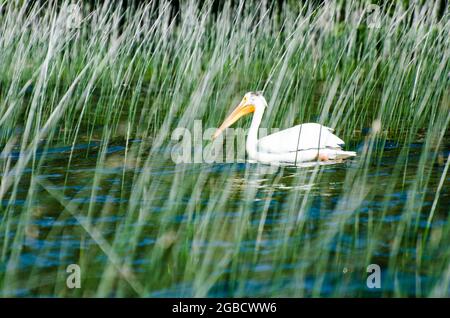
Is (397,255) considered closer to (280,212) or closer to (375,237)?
(375,237)

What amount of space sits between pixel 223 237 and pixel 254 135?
2.36 metres

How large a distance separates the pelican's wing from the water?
1.20 ft

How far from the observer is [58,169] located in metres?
5.34

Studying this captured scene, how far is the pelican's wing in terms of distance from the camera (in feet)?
17.4

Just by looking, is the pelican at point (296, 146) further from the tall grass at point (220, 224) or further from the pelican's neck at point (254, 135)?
the tall grass at point (220, 224)

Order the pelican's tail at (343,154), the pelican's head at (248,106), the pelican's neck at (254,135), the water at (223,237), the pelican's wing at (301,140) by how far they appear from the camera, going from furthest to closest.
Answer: the pelican's head at (248,106) < the pelican's neck at (254,135) < the pelican's tail at (343,154) < the pelican's wing at (301,140) < the water at (223,237)

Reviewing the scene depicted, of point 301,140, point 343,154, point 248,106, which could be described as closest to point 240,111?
point 248,106

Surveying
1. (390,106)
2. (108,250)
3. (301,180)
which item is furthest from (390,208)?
(108,250)

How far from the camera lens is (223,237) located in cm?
384

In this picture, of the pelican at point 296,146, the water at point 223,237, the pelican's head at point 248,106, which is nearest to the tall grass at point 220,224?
the water at point 223,237

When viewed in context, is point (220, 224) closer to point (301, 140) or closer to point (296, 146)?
point (301, 140)

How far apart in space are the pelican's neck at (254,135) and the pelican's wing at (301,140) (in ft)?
0.18

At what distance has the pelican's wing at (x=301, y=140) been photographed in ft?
17.4
